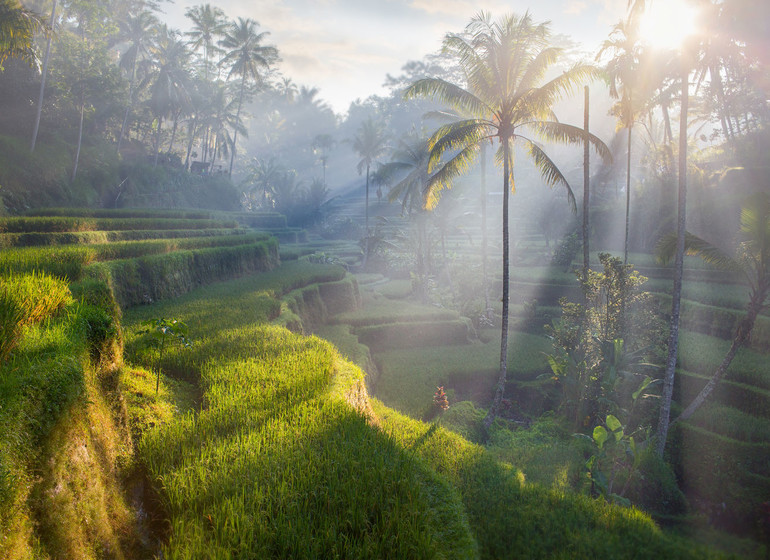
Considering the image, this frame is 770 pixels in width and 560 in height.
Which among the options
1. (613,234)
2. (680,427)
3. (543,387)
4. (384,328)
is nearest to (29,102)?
(384,328)

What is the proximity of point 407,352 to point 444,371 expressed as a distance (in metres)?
2.14

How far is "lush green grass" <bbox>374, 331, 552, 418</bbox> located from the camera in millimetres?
11812

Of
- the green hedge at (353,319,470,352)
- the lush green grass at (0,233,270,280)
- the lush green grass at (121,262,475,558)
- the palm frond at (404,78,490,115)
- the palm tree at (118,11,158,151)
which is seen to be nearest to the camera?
the lush green grass at (121,262,475,558)

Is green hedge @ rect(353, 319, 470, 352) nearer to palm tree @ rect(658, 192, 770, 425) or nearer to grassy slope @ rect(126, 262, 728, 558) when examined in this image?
palm tree @ rect(658, 192, 770, 425)

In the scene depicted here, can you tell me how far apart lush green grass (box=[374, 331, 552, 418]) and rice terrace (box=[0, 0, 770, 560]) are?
0.11 m

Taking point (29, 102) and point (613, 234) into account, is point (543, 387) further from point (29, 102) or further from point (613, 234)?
point (29, 102)

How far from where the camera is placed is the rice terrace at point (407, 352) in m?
3.08

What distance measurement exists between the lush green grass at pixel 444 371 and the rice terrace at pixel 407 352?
0.37 feet

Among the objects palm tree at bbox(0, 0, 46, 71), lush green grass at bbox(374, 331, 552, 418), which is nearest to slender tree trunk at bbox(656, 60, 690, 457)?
lush green grass at bbox(374, 331, 552, 418)

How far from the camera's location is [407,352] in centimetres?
1505

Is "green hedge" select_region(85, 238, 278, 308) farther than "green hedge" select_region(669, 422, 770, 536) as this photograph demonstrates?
Yes

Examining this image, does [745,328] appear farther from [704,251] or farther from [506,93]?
[506,93]

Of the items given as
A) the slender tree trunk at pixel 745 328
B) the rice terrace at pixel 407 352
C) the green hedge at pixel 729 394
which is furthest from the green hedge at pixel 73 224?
the green hedge at pixel 729 394

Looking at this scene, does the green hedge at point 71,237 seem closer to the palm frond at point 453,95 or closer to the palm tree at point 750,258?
the palm frond at point 453,95
